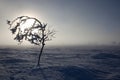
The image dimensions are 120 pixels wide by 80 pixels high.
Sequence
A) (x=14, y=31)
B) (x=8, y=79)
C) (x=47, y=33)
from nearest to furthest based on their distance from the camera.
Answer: (x=8, y=79)
(x=14, y=31)
(x=47, y=33)

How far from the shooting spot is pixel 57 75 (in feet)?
91.0

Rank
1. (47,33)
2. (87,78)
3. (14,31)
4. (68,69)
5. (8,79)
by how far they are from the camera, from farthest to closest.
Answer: (47,33), (14,31), (68,69), (87,78), (8,79)

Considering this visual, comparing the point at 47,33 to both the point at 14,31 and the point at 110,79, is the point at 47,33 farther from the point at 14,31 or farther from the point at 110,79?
the point at 110,79

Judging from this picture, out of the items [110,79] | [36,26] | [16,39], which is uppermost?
[36,26]

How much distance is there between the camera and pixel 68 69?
31.0 meters

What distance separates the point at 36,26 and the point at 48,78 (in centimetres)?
1255

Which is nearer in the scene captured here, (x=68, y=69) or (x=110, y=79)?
(x=110, y=79)

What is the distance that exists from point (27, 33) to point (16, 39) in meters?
2.25

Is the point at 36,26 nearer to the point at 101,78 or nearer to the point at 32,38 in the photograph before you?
the point at 32,38

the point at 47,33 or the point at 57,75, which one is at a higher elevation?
the point at 47,33

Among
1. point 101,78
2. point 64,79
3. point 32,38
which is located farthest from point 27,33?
point 101,78

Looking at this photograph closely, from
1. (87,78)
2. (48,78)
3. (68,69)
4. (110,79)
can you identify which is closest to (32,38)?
(68,69)

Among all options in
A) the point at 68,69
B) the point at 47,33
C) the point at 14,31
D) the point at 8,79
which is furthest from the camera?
the point at 47,33

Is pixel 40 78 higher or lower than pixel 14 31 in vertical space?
lower
